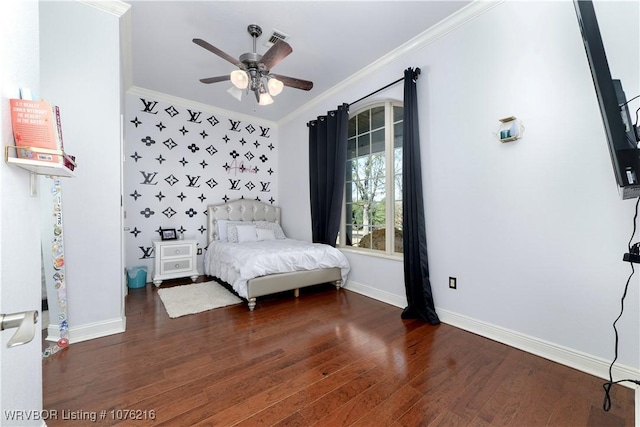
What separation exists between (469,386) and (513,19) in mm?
2768

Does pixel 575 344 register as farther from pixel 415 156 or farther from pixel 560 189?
pixel 415 156

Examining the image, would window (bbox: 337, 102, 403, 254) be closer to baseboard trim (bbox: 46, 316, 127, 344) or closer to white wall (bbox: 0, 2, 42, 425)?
baseboard trim (bbox: 46, 316, 127, 344)

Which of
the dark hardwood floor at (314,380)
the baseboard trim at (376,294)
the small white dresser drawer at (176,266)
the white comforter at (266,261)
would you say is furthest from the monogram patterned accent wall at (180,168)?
the baseboard trim at (376,294)

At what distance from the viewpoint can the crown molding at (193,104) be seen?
3943 mm

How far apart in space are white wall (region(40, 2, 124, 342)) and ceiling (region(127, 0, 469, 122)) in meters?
0.51

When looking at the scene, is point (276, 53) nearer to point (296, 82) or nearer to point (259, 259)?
point (296, 82)

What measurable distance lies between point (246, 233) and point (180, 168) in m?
1.55

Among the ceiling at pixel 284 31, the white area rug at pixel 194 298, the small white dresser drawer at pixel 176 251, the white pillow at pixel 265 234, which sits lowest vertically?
the white area rug at pixel 194 298

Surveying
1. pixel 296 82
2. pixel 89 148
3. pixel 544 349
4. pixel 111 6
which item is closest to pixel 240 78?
pixel 296 82

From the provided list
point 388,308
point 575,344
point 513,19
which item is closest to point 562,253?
point 575,344

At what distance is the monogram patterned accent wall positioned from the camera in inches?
157

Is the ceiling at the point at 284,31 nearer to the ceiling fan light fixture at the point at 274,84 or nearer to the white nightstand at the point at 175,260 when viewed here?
the ceiling fan light fixture at the point at 274,84

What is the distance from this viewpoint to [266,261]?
3014 millimetres

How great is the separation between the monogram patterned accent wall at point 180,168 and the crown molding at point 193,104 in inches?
2.5
